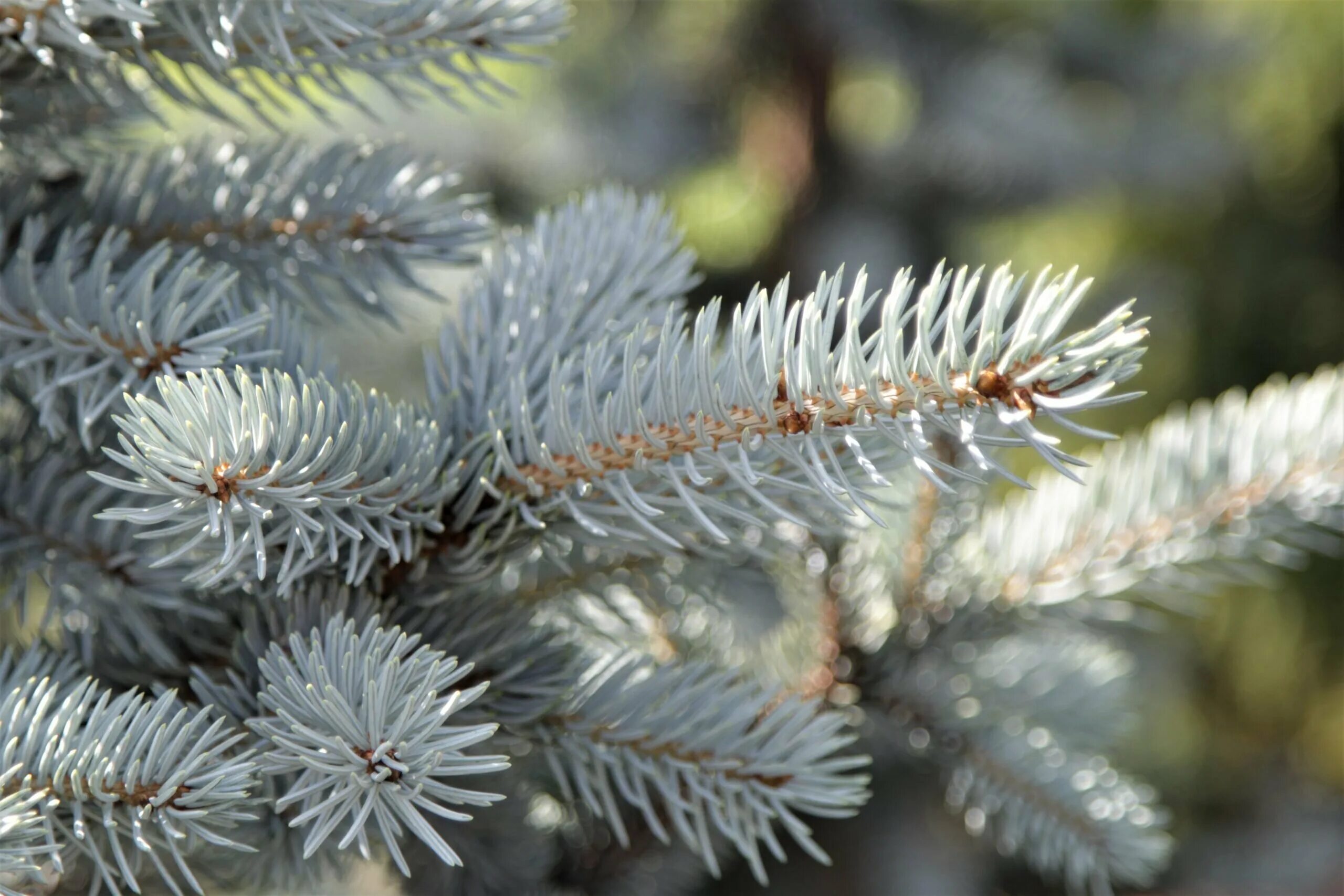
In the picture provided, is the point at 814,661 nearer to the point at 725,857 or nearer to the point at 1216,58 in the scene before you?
the point at 725,857

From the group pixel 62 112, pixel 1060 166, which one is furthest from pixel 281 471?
pixel 1060 166

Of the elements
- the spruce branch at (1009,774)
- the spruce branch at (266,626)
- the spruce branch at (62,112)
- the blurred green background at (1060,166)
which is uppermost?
the blurred green background at (1060,166)

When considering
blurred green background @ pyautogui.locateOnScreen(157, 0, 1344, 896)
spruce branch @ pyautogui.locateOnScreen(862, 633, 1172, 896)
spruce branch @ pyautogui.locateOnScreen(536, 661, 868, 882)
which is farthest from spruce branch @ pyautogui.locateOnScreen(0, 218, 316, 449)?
blurred green background @ pyautogui.locateOnScreen(157, 0, 1344, 896)

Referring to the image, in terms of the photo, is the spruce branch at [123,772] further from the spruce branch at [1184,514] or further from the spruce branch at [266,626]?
the spruce branch at [1184,514]

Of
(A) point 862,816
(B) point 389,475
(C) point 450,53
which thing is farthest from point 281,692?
(A) point 862,816

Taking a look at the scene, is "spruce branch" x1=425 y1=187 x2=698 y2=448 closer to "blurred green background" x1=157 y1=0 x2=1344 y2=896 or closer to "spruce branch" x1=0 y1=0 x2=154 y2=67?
"spruce branch" x1=0 y1=0 x2=154 y2=67

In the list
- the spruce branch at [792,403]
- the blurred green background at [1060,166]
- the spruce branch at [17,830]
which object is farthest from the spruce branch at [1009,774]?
the blurred green background at [1060,166]
